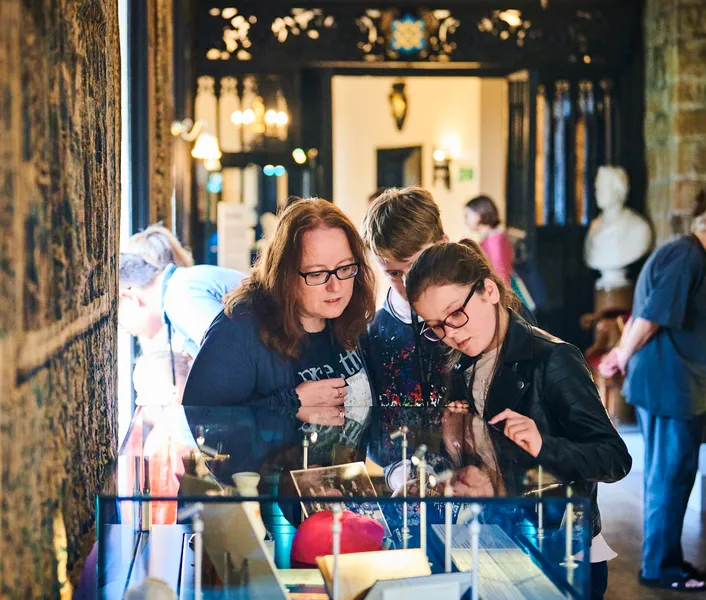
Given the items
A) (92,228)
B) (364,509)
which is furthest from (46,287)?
(364,509)

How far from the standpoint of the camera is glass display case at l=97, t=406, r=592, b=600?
1646 millimetres

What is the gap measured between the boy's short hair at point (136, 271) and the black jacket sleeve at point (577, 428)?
2.18 metres

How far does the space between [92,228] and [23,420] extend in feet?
2.28

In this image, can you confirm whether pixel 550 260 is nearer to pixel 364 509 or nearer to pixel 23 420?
pixel 364 509

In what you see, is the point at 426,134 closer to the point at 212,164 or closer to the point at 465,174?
the point at 465,174

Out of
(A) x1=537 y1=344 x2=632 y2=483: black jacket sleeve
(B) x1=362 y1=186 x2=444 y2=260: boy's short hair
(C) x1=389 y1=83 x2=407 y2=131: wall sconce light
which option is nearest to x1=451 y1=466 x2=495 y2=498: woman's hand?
(A) x1=537 y1=344 x2=632 y2=483: black jacket sleeve

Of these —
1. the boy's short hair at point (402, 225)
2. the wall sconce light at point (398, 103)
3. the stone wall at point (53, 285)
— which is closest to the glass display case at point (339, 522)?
A: the stone wall at point (53, 285)

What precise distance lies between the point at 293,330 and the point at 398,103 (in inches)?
391

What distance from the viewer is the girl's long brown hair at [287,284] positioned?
2.63 m

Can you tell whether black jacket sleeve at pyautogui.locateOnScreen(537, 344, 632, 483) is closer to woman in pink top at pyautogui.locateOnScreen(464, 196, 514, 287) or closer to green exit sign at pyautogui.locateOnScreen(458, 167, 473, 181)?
woman in pink top at pyautogui.locateOnScreen(464, 196, 514, 287)

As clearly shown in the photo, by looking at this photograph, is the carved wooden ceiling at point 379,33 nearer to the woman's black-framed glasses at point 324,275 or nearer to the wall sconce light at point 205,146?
the wall sconce light at point 205,146

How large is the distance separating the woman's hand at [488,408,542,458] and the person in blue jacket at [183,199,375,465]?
46 cm

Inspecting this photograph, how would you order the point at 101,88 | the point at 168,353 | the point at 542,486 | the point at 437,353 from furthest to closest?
1. the point at 168,353
2. the point at 437,353
3. the point at 101,88
4. the point at 542,486

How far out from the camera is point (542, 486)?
1.72m
